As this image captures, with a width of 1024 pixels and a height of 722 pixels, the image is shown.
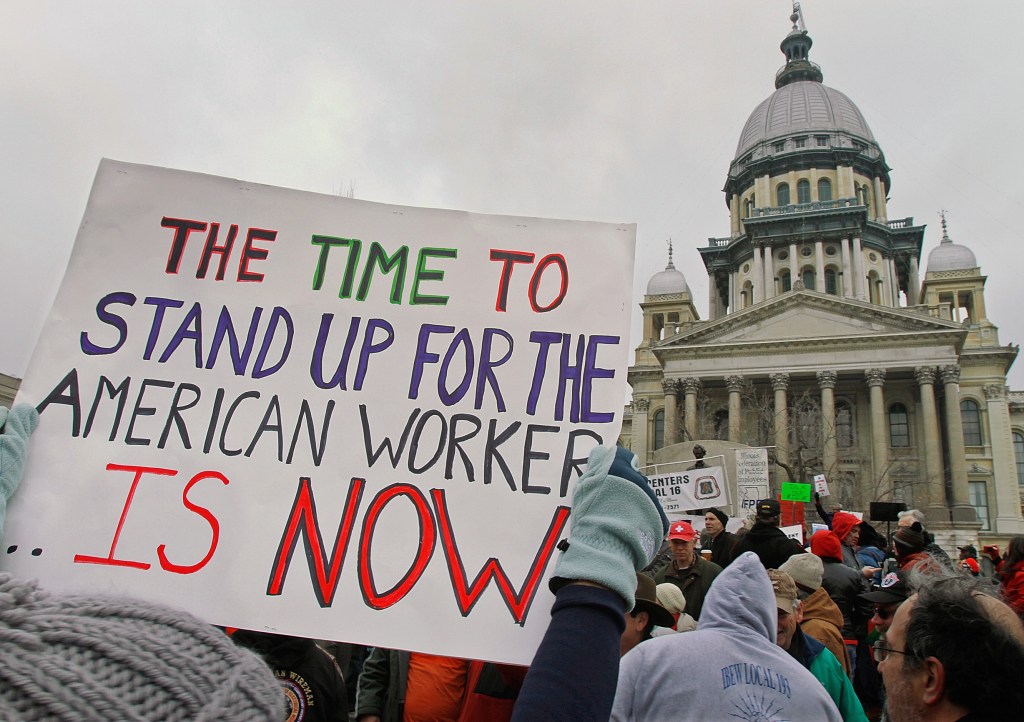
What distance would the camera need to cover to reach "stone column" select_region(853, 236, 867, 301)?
52.0m

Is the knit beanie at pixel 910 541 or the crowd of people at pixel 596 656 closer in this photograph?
the crowd of people at pixel 596 656

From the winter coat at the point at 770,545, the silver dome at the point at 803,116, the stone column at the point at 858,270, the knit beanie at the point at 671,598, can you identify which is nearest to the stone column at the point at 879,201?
the silver dome at the point at 803,116

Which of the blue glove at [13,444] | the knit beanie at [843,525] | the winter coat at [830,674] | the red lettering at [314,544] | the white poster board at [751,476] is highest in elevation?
the white poster board at [751,476]

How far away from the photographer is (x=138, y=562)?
75.8 inches

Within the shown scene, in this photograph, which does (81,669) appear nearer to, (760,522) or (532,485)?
(532,485)

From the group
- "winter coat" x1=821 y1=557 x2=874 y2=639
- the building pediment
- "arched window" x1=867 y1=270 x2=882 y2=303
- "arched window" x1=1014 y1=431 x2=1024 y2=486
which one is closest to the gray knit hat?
"winter coat" x1=821 y1=557 x2=874 y2=639

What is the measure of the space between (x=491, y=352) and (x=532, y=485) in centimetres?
43

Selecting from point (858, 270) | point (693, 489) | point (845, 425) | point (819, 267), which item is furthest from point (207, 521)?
Answer: point (858, 270)

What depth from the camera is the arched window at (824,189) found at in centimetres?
5662

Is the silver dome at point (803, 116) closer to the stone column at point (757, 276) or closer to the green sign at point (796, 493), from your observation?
the stone column at point (757, 276)

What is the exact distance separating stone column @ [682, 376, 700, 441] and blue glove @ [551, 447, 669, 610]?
4079 cm

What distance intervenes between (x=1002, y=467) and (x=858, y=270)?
17312 mm

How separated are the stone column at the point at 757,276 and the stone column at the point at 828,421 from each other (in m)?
14.3

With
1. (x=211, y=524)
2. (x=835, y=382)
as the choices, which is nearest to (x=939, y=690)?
(x=211, y=524)
